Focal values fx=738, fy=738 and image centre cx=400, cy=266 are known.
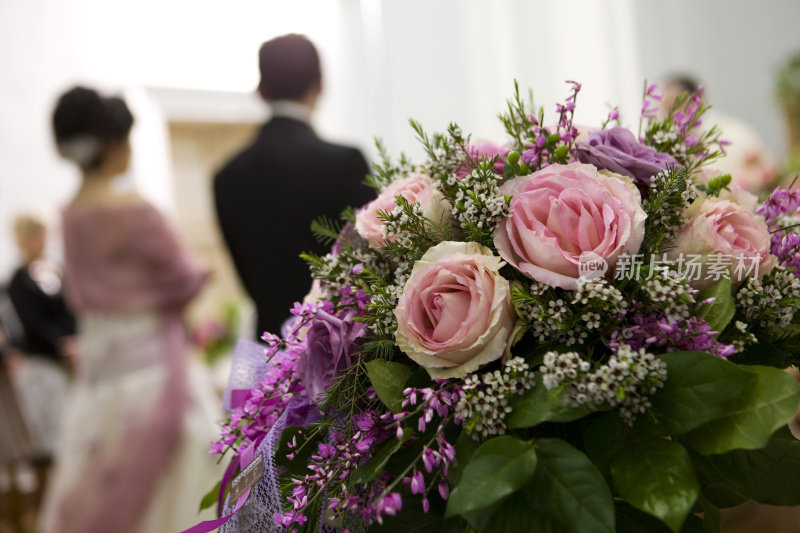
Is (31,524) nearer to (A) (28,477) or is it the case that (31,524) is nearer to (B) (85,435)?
(A) (28,477)

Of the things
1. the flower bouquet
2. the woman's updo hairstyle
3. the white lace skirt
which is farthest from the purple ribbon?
the woman's updo hairstyle

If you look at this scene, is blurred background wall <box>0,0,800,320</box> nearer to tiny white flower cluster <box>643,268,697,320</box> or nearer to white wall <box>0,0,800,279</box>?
white wall <box>0,0,800,279</box>

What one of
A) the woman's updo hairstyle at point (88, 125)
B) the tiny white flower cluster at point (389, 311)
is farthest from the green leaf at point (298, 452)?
the woman's updo hairstyle at point (88, 125)

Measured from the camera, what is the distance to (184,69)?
567cm

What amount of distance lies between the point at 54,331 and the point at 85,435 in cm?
176

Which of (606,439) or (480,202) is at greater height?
(480,202)

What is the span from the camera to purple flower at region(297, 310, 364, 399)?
2.09 feet

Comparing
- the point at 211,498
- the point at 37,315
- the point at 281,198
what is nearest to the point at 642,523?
the point at 211,498

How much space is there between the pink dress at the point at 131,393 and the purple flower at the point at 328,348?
6.11ft

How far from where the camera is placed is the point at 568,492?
51 cm

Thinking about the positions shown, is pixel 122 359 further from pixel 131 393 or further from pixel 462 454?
pixel 462 454

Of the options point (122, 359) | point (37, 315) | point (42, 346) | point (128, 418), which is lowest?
point (42, 346)

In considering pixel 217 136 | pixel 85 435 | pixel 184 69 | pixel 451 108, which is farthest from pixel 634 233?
pixel 217 136

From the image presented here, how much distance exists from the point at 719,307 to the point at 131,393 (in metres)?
2.16
